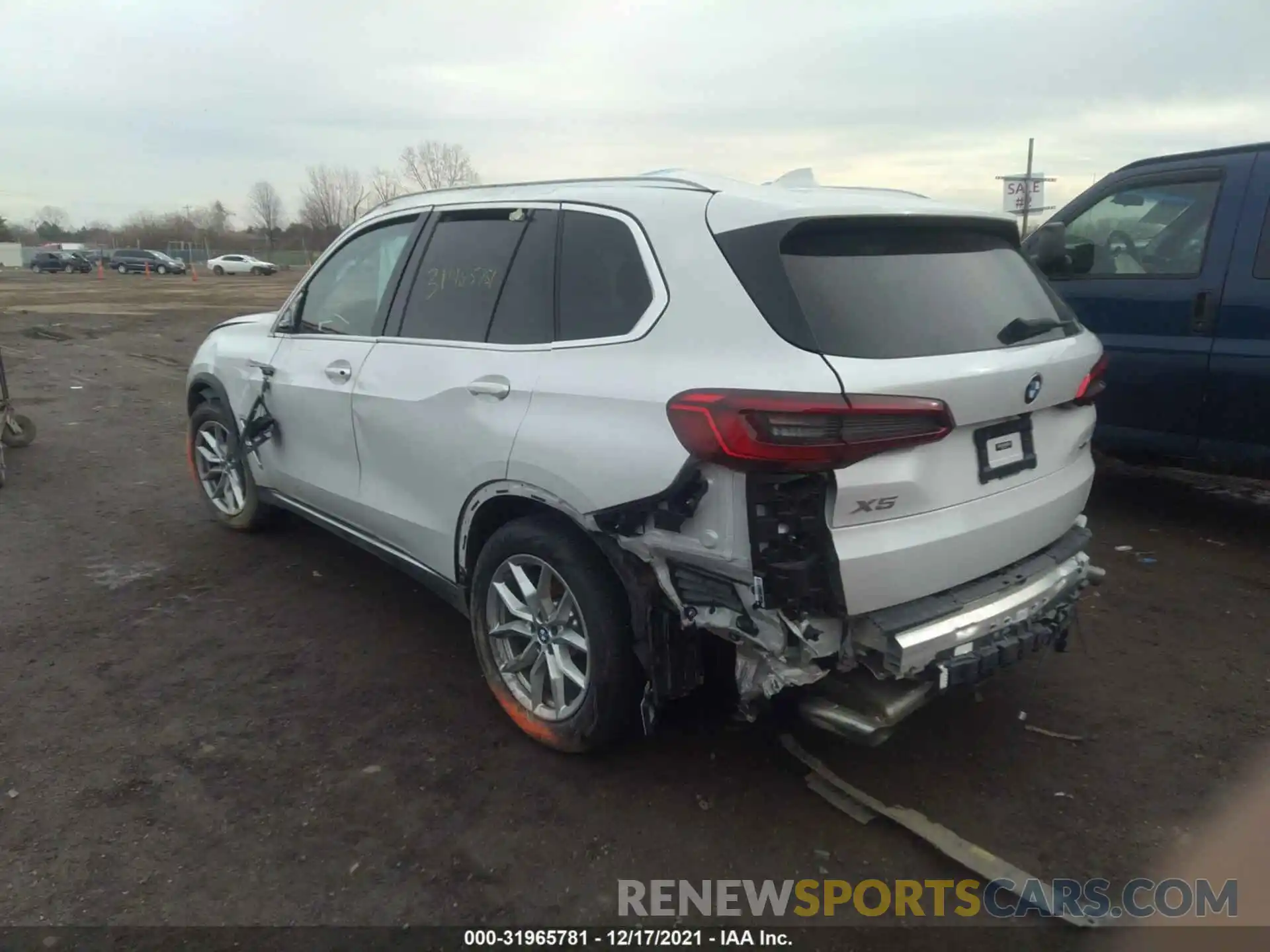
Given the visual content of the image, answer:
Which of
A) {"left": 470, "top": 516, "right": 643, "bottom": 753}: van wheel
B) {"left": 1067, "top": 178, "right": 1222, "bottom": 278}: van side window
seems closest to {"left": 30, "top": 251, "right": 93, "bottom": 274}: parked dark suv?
{"left": 1067, "top": 178, "right": 1222, "bottom": 278}: van side window

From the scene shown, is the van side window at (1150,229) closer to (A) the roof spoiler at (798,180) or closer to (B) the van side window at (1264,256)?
(B) the van side window at (1264,256)

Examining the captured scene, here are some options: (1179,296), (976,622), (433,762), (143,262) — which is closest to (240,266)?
(143,262)

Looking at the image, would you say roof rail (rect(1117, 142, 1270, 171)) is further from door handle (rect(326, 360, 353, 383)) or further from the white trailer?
the white trailer

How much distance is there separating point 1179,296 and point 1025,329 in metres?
2.88

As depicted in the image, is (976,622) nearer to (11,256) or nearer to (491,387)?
(491,387)

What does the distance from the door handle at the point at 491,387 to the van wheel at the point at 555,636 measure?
438 mm

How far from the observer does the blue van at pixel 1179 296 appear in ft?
16.3

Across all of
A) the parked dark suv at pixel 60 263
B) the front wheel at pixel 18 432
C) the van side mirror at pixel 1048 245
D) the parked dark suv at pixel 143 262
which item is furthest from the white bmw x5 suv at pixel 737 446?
the parked dark suv at pixel 60 263

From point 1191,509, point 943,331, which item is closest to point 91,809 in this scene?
point 943,331

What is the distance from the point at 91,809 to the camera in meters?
3.00

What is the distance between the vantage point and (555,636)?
125 inches

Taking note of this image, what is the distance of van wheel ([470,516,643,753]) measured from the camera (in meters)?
2.96

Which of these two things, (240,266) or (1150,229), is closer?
(1150,229)

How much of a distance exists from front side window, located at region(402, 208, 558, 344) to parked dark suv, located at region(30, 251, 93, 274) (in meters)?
62.0
